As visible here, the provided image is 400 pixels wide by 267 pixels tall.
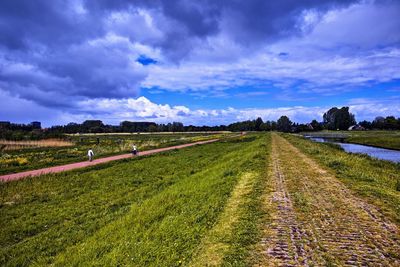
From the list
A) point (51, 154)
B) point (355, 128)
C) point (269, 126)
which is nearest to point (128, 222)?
point (51, 154)

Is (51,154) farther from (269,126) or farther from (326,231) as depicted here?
(269,126)

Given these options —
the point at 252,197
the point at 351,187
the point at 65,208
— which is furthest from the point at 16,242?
the point at 351,187

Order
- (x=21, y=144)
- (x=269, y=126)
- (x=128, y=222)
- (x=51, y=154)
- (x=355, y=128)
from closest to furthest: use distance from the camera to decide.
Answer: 1. (x=128, y=222)
2. (x=51, y=154)
3. (x=21, y=144)
4. (x=355, y=128)
5. (x=269, y=126)

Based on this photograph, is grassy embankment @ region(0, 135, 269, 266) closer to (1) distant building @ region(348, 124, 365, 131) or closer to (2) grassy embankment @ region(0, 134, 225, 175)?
(2) grassy embankment @ region(0, 134, 225, 175)

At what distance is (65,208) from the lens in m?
12.4

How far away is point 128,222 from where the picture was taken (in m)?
9.12

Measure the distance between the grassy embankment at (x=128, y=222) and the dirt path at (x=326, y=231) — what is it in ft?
2.02

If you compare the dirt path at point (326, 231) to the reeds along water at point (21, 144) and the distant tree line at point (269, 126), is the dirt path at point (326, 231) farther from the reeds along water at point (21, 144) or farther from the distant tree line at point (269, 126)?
the distant tree line at point (269, 126)

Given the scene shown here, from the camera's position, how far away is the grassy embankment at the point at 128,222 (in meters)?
6.30

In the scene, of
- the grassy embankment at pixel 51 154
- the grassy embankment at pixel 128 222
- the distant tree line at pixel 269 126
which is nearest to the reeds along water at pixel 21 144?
the grassy embankment at pixel 51 154

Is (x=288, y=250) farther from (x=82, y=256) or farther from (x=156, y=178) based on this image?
(x=156, y=178)

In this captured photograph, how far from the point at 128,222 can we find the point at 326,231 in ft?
18.7

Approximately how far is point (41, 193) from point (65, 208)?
11.5ft

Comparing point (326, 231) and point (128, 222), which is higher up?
point (326, 231)
